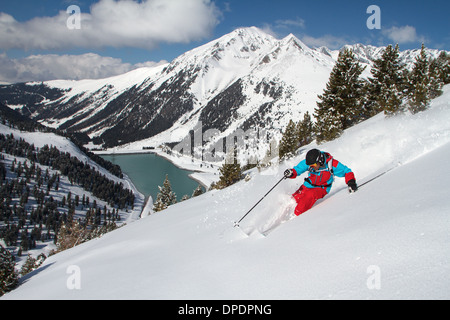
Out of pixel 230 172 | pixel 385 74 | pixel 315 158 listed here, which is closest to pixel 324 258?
pixel 315 158

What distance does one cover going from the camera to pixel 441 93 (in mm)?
18766

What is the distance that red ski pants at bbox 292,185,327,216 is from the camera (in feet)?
24.8

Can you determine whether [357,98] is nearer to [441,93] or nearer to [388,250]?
[441,93]

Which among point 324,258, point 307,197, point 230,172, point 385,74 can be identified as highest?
point 385,74

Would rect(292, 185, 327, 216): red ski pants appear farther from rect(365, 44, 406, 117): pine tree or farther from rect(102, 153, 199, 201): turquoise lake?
rect(102, 153, 199, 201): turquoise lake

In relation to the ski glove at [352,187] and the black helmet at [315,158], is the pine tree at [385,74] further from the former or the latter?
the ski glove at [352,187]

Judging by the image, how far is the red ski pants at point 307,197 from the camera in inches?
297

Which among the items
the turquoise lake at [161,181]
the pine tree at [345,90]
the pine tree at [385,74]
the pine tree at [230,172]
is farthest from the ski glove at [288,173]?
the turquoise lake at [161,181]

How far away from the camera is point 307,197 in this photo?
7652mm

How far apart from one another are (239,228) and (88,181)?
607ft

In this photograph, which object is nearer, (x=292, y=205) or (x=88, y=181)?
Answer: (x=292, y=205)

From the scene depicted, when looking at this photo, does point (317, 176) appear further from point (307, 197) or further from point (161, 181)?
point (161, 181)

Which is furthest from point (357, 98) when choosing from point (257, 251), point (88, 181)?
point (88, 181)
